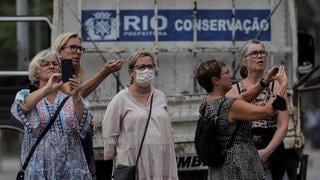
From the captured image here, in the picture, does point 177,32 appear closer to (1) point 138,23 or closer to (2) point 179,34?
(2) point 179,34

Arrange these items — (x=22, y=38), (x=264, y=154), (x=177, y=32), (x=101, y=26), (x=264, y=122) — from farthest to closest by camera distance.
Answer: (x=22, y=38), (x=177, y=32), (x=101, y=26), (x=264, y=122), (x=264, y=154)

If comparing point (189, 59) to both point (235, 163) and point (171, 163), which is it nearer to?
point (171, 163)

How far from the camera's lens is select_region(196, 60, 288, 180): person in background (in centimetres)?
643

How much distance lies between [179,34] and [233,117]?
8.40 ft

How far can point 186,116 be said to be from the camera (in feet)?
27.9

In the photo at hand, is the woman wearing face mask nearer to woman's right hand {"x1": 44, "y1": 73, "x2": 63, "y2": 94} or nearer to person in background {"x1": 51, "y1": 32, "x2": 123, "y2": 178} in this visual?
person in background {"x1": 51, "y1": 32, "x2": 123, "y2": 178}

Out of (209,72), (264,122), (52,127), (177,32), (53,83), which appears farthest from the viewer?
(177,32)

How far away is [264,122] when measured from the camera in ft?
23.9

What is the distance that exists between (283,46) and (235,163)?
2719 mm

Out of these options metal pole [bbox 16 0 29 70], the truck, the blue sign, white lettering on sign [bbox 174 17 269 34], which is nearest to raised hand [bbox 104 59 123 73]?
the truck

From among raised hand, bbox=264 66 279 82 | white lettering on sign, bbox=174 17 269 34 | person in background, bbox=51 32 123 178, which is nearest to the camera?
raised hand, bbox=264 66 279 82

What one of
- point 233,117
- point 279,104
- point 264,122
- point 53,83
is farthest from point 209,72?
point 53,83

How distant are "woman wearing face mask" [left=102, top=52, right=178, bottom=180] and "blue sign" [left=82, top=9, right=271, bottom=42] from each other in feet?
5.46

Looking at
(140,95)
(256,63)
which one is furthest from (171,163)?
(256,63)
